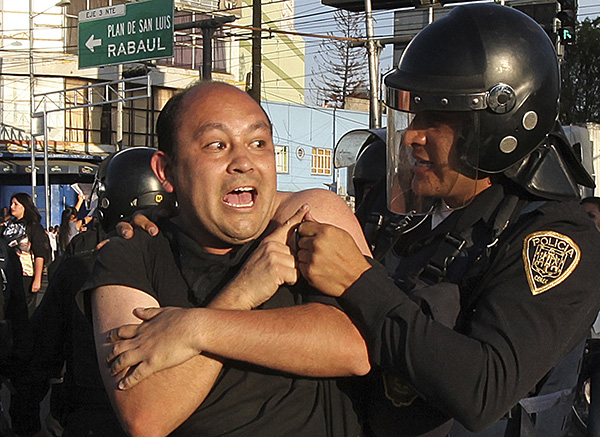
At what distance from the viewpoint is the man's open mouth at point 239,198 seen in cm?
208

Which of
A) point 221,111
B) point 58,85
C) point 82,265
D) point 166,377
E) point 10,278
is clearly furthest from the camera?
point 58,85

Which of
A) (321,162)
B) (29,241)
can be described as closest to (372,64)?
(29,241)

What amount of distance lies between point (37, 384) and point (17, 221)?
6187 millimetres

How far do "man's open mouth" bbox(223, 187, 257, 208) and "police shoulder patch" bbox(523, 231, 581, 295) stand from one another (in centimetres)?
70

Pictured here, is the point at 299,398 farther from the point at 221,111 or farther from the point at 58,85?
the point at 58,85

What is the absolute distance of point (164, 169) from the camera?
2.22 m

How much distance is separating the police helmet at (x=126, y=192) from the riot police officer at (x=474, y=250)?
2.55 metres

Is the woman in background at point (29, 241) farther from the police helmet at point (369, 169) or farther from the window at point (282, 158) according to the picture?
the window at point (282, 158)

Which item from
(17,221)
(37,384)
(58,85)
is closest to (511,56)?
(37,384)

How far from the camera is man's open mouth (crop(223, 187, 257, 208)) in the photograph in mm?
2080

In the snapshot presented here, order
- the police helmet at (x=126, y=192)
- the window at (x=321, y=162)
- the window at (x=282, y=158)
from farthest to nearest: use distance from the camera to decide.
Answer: the window at (x=321, y=162) < the window at (x=282, y=158) < the police helmet at (x=126, y=192)

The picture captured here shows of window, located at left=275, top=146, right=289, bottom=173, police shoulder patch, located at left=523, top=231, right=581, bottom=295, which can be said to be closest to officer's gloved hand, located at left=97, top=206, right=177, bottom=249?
police shoulder patch, located at left=523, top=231, right=581, bottom=295

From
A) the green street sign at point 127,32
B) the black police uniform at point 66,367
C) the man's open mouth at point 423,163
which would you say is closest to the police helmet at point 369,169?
the man's open mouth at point 423,163

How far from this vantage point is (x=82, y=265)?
3.58m
